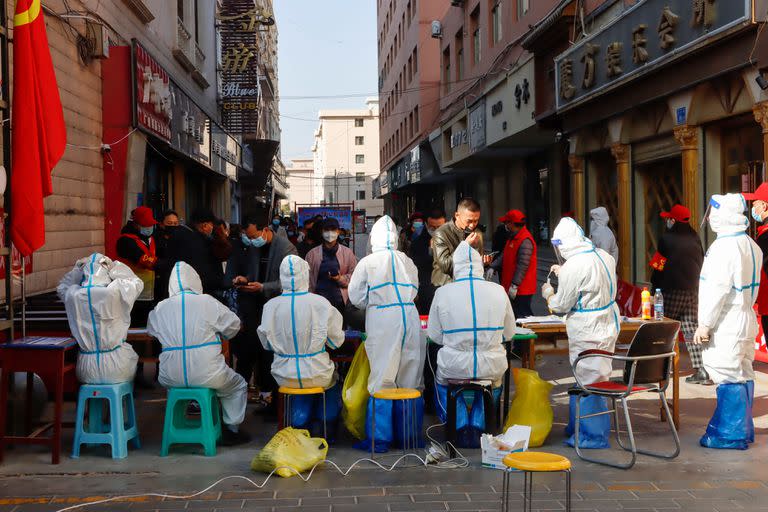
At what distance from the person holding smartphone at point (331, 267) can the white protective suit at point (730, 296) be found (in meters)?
3.50

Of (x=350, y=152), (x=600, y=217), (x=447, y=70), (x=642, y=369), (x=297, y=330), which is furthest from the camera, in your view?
(x=350, y=152)

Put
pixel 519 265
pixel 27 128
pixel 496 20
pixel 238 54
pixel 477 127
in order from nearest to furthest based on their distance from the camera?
pixel 27 128, pixel 519 265, pixel 477 127, pixel 238 54, pixel 496 20

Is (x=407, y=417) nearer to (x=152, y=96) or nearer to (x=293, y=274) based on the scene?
(x=293, y=274)

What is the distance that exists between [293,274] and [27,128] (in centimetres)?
232

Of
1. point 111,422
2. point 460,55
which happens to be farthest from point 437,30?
point 111,422

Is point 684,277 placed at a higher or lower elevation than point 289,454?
higher

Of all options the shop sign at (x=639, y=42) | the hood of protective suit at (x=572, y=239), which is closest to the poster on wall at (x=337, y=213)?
the shop sign at (x=639, y=42)

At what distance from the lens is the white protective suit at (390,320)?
23.0 ft

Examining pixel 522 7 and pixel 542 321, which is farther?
pixel 522 7

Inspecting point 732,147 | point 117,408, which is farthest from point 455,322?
point 732,147

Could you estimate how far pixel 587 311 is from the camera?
7070 mm

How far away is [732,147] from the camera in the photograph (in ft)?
38.5

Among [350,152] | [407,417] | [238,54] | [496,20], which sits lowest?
[407,417]

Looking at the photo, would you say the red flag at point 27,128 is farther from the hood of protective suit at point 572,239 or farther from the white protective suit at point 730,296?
the white protective suit at point 730,296
